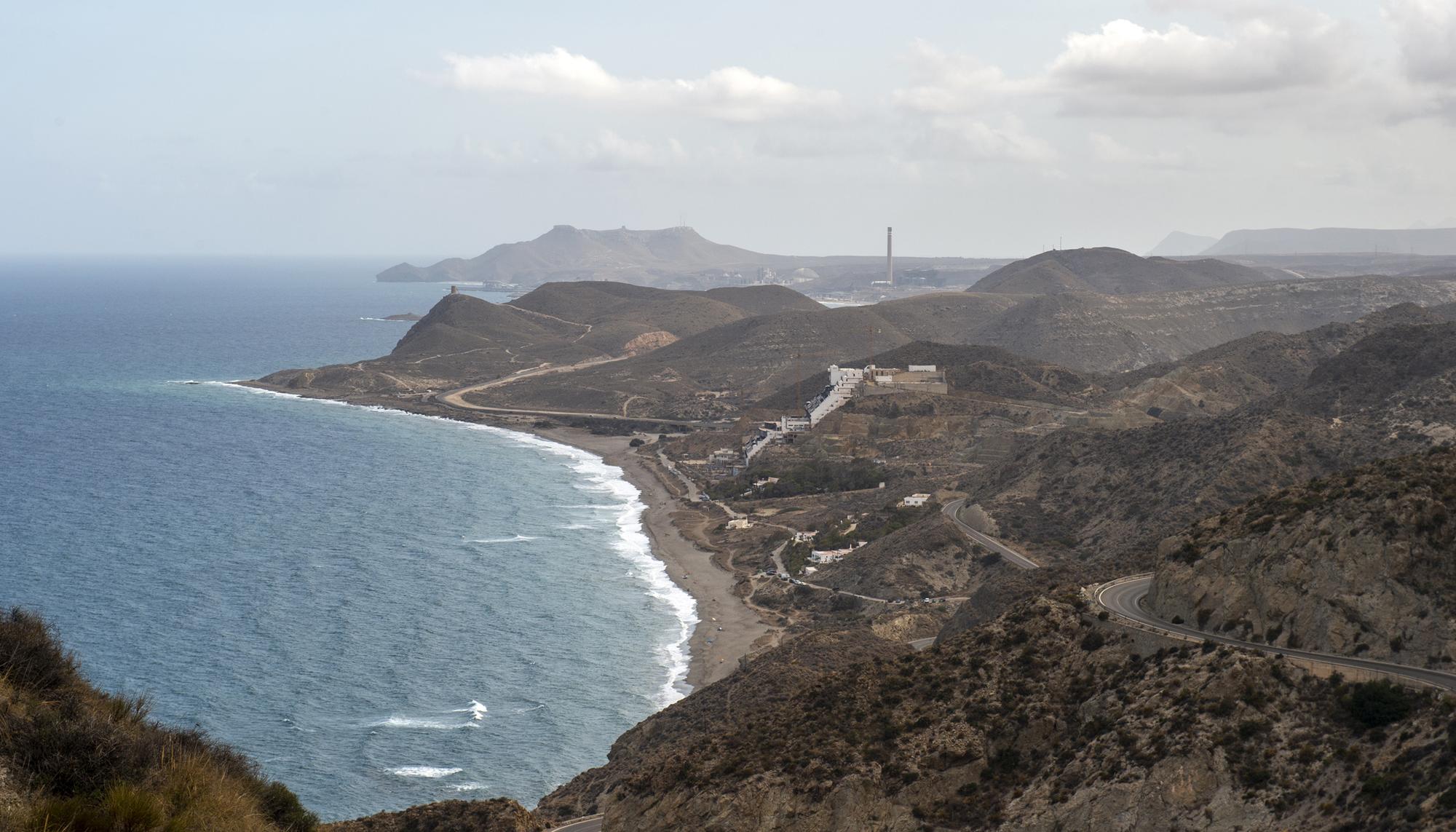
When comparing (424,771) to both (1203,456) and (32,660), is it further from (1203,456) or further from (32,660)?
(1203,456)

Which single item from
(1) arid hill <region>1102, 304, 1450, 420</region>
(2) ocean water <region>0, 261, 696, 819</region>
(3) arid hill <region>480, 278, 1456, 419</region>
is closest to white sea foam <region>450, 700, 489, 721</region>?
(2) ocean water <region>0, 261, 696, 819</region>

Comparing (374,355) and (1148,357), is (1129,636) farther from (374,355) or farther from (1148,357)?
(374,355)

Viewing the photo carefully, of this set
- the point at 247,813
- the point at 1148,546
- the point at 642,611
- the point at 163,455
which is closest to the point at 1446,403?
the point at 1148,546

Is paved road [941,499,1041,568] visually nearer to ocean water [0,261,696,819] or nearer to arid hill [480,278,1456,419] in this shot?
ocean water [0,261,696,819]

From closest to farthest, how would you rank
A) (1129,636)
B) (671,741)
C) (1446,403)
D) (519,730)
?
1. (1129,636)
2. (671,741)
3. (519,730)
4. (1446,403)

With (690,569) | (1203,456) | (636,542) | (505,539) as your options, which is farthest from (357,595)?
(1203,456)
